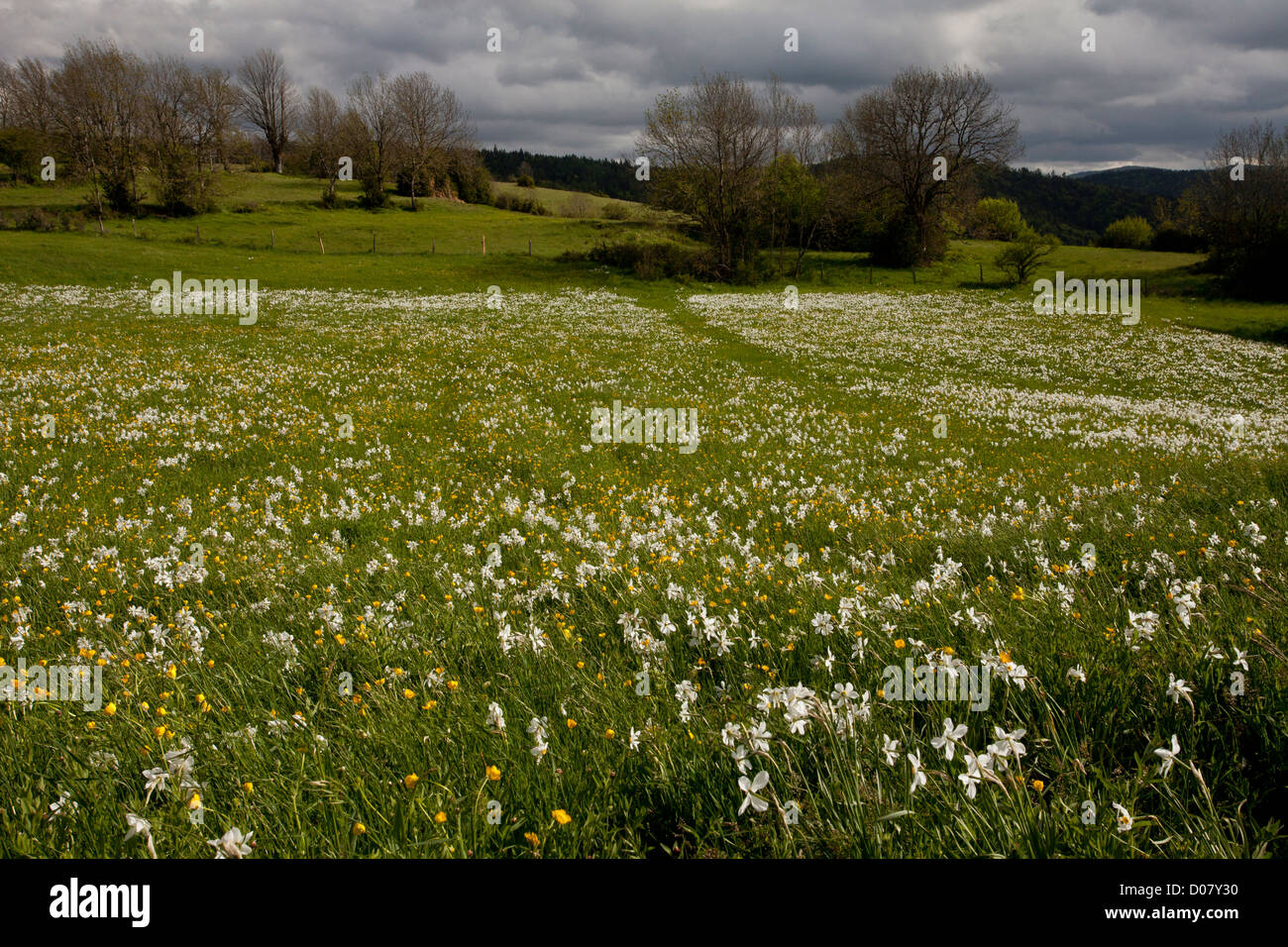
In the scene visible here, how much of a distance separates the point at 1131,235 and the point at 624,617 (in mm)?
108665

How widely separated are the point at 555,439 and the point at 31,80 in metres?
105

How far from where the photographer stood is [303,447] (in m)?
11.5

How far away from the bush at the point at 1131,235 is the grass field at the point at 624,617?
A: 86653 mm

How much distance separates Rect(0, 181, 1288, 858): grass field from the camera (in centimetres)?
243

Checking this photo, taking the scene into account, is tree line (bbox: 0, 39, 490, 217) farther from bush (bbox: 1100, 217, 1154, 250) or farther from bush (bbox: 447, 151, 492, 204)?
bush (bbox: 1100, 217, 1154, 250)

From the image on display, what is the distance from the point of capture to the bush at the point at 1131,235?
8381 cm

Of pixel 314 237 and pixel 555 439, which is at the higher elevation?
pixel 314 237

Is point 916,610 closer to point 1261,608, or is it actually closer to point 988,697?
point 988,697

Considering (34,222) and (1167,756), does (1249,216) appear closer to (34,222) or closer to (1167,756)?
(1167,756)

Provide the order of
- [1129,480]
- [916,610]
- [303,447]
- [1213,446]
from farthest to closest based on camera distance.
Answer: [1213,446]
[303,447]
[1129,480]
[916,610]

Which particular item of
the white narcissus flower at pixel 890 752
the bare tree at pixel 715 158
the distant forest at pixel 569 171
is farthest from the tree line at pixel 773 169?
the distant forest at pixel 569 171

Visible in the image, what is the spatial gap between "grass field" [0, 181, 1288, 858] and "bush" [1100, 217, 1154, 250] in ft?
284

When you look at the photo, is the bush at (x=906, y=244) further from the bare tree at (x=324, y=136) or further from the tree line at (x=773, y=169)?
the bare tree at (x=324, y=136)

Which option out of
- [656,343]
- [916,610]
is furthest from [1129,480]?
[656,343]
